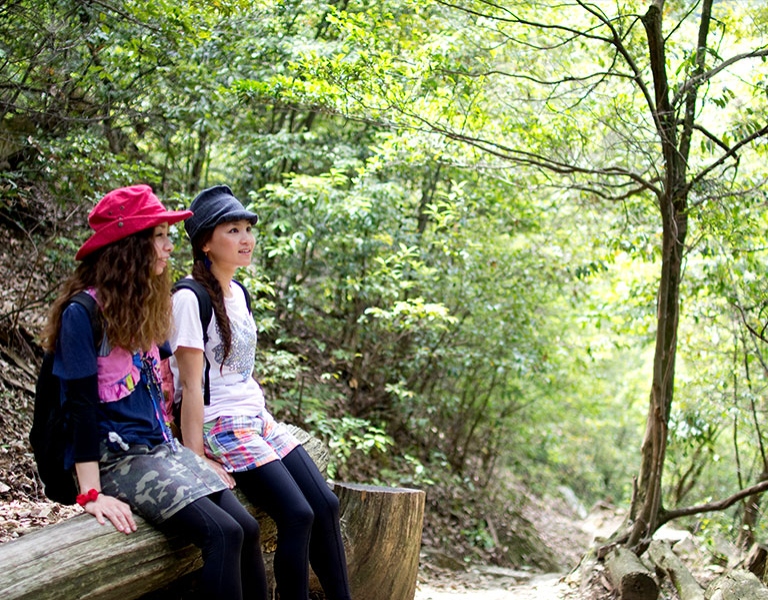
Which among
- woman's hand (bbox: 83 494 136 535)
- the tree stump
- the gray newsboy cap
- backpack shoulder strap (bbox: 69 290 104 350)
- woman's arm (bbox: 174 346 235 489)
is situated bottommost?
the tree stump

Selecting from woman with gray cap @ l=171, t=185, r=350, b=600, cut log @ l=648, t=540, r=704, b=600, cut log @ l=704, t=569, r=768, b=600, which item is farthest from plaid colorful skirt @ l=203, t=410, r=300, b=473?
cut log @ l=648, t=540, r=704, b=600

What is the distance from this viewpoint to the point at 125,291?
2.62m

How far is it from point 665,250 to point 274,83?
3.21 m

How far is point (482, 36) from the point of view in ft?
23.1

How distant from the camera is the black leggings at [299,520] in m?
2.96

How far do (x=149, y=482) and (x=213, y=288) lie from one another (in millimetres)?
928

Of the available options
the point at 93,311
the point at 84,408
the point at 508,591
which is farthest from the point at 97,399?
the point at 508,591

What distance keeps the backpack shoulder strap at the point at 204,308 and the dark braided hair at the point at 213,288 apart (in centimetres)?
3

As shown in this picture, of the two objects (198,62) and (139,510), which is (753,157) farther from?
(139,510)

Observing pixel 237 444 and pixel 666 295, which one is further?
pixel 666 295

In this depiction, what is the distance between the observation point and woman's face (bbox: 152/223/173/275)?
277 centimetres

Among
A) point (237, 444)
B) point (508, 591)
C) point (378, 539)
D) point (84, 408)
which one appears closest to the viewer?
point (84, 408)

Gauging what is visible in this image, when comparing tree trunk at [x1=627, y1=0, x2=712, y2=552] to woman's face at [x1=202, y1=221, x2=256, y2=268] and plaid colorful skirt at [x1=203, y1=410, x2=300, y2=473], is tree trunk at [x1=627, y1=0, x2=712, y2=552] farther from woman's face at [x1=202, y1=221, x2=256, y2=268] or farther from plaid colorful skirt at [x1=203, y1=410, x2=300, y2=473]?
plaid colorful skirt at [x1=203, y1=410, x2=300, y2=473]

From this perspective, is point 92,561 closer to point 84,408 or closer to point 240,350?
point 84,408
